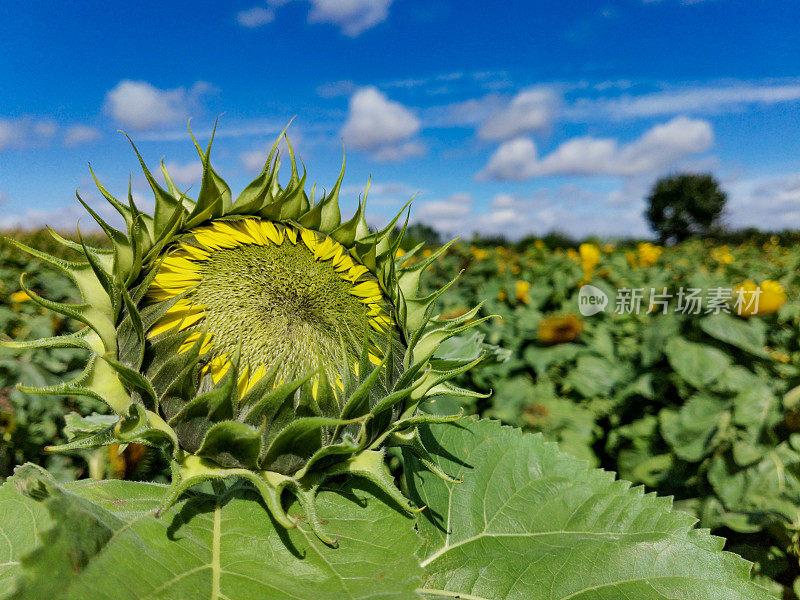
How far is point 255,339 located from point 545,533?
2.97ft

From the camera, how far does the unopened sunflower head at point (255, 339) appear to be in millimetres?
1112

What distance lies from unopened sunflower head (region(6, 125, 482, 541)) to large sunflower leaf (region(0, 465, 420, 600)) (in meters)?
0.05

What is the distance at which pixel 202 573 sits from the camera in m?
0.92

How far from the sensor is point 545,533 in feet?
4.88

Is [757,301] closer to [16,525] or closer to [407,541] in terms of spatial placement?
[407,541]

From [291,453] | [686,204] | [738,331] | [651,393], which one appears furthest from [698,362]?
[686,204]

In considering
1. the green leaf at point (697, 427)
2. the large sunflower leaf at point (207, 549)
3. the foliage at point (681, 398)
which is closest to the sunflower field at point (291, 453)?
the large sunflower leaf at point (207, 549)

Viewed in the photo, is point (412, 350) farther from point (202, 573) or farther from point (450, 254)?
point (450, 254)

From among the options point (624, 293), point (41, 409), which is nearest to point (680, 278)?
point (624, 293)

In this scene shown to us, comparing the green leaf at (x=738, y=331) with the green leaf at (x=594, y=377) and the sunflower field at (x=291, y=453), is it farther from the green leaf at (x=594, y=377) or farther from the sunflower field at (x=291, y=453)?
the sunflower field at (x=291, y=453)

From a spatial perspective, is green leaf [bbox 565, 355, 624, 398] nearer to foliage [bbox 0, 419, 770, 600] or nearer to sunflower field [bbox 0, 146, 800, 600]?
sunflower field [bbox 0, 146, 800, 600]

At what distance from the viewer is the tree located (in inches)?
1884

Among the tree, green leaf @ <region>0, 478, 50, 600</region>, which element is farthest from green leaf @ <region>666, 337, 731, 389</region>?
the tree

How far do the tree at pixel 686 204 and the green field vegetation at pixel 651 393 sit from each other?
4647 cm
